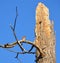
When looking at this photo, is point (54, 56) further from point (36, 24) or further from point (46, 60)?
point (36, 24)

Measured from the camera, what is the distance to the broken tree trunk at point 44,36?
6.94 metres

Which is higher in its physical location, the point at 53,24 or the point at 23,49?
the point at 53,24

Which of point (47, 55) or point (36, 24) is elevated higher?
point (36, 24)

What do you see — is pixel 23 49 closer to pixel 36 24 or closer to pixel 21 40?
pixel 21 40

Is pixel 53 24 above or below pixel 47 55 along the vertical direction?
above

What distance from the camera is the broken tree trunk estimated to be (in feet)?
22.8

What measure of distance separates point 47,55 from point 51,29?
17.6 inches

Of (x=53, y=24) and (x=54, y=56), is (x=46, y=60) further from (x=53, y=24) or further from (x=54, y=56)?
(x=53, y=24)

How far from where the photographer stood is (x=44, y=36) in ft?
23.1

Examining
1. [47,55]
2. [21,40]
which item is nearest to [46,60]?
[47,55]

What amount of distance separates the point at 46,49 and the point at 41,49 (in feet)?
0.28

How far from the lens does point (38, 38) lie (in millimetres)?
7062

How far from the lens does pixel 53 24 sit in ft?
23.2

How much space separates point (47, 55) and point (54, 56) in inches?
4.4
